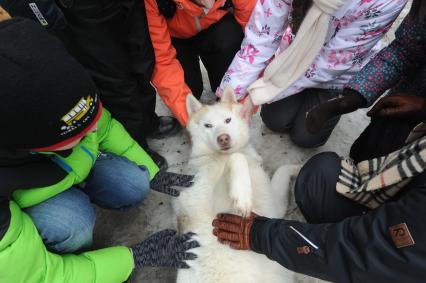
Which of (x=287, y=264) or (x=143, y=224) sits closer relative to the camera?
(x=287, y=264)

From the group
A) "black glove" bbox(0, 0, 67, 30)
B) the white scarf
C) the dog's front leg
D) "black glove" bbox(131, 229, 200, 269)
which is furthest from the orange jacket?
"black glove" bbox(131, 229, 200, 269)

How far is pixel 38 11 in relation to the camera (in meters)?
1.40

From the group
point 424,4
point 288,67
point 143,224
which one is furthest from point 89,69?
point 424,4

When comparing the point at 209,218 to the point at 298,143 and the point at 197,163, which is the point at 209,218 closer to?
the point at 197,163

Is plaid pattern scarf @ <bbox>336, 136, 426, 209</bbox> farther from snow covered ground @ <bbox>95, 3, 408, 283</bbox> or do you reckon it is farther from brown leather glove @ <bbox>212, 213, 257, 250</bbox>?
snow covered ground @ <bbox>95, 3, 408, 283</bbox>

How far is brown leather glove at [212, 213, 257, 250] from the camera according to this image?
150 cm

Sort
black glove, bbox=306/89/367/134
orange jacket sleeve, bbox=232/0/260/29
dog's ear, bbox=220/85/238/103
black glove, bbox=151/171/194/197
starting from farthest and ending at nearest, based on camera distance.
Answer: orange jacket sleeve, bbox=232/0/260/29 → dog's ear, bbox=220/85/238/103 → black glove, bbox=151/171/194/197 → black glove, bbox=306/89/367/134

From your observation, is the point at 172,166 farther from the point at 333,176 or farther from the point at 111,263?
the point at 333,176

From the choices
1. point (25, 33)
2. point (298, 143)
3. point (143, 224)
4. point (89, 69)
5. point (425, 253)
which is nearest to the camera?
point (425, 253)

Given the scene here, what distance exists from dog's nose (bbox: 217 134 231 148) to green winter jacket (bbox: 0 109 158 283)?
70 cm

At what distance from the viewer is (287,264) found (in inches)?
51.6

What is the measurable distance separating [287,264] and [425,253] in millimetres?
536

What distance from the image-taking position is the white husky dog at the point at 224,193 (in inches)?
61.1

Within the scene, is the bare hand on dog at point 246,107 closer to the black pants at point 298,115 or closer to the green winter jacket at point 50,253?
the black pants at point 298,115
